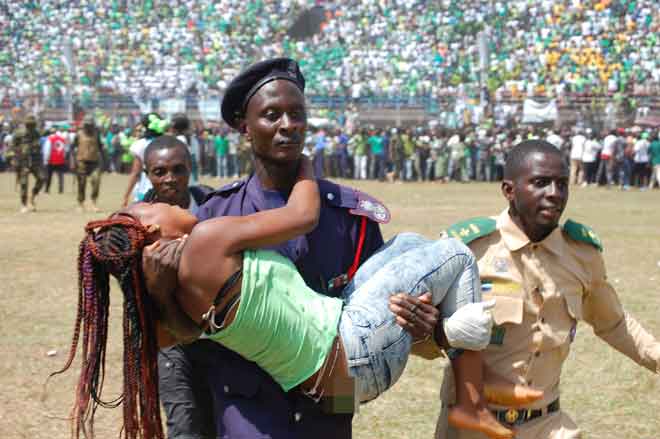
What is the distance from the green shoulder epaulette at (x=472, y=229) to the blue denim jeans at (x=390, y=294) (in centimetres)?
62

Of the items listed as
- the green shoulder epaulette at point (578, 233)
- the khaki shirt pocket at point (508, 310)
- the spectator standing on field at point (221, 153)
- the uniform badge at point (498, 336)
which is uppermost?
the green shoulder epaulette at point (578, 233)

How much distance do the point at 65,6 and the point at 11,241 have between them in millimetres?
35651

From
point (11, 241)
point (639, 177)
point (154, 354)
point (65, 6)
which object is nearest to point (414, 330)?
point (154, 354)

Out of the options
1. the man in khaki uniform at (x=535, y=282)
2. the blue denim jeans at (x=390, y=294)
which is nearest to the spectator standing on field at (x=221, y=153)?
the man in khaki uniform at (x=535, y=282)

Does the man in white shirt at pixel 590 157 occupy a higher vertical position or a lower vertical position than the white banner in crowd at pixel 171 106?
lower

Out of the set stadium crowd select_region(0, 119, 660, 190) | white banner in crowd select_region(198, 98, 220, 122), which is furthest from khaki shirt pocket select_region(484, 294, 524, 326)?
white banner in crowd select_region(198, 98, 220, 122)

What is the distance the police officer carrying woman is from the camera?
122 inches

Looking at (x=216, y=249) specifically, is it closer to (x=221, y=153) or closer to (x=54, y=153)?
(x=54, y=153)

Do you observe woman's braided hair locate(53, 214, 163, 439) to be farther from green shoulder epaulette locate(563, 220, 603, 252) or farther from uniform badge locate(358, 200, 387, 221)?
green shoulder epaulette locate(563, 220, 603, 252)

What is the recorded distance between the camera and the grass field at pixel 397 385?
20.0 ft

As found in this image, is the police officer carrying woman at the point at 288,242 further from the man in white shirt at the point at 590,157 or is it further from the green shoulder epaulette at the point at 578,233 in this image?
the man in white shirt at the point at 590,157

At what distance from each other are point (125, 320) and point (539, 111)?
28.3 m

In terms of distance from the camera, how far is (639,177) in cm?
2778

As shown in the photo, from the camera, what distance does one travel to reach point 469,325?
2982 millimetres
